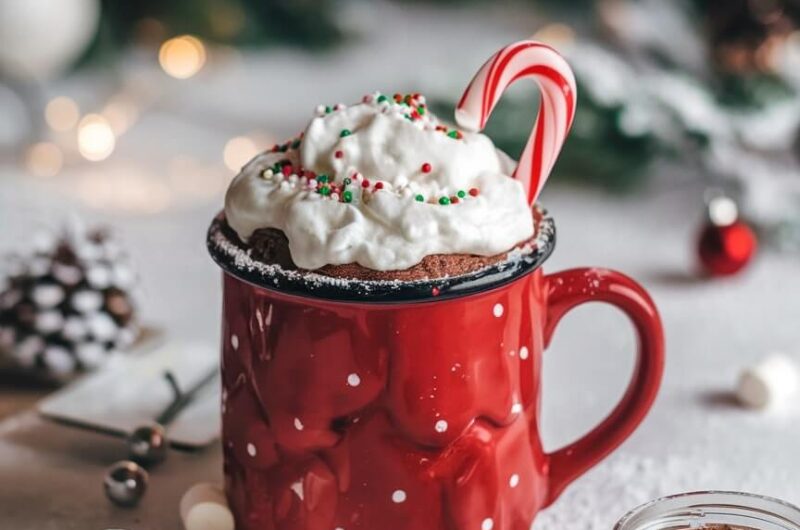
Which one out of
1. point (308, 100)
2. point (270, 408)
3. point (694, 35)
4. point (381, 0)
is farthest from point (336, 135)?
point (381, 0)

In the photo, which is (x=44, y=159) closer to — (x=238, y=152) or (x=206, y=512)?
(x=238, y=152)

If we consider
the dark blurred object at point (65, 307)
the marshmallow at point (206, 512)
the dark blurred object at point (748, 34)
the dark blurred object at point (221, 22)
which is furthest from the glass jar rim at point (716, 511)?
the dark blurred object at point (221, 22)

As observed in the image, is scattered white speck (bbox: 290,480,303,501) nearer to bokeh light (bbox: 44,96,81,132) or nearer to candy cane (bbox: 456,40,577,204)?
candy cane (bbox: 456,40,577,204)

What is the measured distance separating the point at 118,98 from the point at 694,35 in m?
1.07

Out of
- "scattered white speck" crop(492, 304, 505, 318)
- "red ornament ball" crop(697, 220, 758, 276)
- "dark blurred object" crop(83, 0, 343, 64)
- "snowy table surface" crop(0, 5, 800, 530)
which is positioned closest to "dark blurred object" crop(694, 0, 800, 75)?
"snowy table surface" crop(0, 5, 800, 530)

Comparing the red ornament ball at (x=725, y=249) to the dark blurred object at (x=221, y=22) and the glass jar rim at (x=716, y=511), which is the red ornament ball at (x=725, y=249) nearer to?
the glass jar rim at (x=716, y=511)

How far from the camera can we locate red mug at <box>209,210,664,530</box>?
0.65 m

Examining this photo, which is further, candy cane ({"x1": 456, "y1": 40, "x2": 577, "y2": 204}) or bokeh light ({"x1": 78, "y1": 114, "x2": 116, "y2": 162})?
bokeh light ({"x1": 78, "y1": 114, "x2": 116, "y2": 162})

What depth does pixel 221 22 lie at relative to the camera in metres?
2.15

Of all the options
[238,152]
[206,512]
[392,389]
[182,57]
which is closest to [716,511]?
[392,389]

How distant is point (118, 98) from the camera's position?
2.04 meters

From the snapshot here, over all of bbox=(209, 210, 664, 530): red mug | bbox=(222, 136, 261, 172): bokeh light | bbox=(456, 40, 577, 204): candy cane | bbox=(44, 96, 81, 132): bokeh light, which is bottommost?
bbox=(44, 96, 81, 132): bokeh light

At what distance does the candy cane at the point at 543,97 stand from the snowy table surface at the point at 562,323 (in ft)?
0.92

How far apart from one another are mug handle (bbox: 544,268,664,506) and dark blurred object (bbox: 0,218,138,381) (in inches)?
19.3
